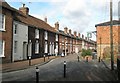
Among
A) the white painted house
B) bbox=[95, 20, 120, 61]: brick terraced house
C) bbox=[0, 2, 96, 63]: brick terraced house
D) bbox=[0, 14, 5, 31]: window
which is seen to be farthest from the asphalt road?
bbox=[95, 20, 120, 61]: brick terraced house

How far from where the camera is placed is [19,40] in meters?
29.5

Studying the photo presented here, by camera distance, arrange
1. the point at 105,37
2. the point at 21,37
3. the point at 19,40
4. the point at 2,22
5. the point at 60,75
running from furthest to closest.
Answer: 1. the point at 105,37
2. the point at 21,37
3. the point at 19,40
4. the point at 2,22
5. the point at 60,75

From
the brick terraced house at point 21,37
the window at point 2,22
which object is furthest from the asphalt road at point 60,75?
the window at point 2,22

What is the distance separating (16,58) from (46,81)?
16.6 metres

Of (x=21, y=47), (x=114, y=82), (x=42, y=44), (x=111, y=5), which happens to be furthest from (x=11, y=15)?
(x=114, y=82)

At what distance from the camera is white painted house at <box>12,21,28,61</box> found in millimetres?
28047

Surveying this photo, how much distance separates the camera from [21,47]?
99.0ft

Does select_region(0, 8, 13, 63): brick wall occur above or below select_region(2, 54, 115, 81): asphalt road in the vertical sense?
above

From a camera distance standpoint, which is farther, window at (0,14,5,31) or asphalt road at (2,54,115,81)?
window at (0,14,5,31)

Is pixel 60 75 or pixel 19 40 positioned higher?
pixel 19 40

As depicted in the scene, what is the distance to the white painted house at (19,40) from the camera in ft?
92.0

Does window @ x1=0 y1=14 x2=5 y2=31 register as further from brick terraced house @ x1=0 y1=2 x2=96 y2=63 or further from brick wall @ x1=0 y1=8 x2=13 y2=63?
brick wall @ x1=0 y1=8 x2=13 y2=63

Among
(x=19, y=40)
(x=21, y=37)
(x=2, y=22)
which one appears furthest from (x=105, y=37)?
(x=2, y=22)

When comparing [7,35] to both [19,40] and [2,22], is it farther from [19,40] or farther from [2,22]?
[19,40]
